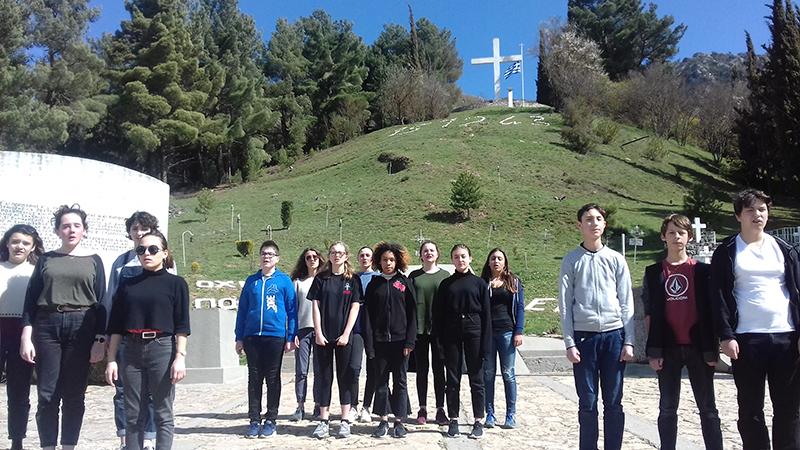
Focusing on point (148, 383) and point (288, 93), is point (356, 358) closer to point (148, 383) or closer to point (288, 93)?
point (148, 383)

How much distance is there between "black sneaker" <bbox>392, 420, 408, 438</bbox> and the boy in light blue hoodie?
4.84 ft

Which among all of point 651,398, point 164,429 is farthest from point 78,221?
point 651,398

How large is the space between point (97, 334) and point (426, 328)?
254 cm

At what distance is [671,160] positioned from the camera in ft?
128

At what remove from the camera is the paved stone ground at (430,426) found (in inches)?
181

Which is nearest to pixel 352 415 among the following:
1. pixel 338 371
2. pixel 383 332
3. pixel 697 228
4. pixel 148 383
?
pixel 338 371

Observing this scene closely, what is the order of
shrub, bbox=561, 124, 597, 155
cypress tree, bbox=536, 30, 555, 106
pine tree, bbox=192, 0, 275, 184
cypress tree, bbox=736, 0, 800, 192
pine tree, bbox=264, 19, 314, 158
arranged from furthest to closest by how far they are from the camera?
cypress tree, bbox=536, 30, 555, 106 < pine tree, bbox=264, 19, 314, 158 < pine tree, bbox=192, 0, 275, 184 < shrub, bbox=561, 124, 597, 155 < cypress tree, bbox=736, 0, 800, 192

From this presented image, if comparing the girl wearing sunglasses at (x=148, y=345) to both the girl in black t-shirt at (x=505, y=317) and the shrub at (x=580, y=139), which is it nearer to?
the girl in black t-shirt at (x=505, y=317)

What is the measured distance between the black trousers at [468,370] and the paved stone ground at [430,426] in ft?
0.78

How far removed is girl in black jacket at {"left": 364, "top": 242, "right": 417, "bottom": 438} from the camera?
509 cm

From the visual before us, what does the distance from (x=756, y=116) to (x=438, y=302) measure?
88.0 feet

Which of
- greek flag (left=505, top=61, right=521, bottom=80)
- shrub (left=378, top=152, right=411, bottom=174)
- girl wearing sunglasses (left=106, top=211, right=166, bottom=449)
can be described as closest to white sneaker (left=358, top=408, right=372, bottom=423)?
girl wearing sunglasses (left=106, top=211, right=166, bottom=449)

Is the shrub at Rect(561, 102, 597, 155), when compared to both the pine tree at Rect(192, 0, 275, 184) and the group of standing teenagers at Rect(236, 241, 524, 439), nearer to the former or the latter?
the pine tree at Rect(192, 0, 275, 184)

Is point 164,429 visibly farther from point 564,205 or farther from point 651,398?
point 564,205
